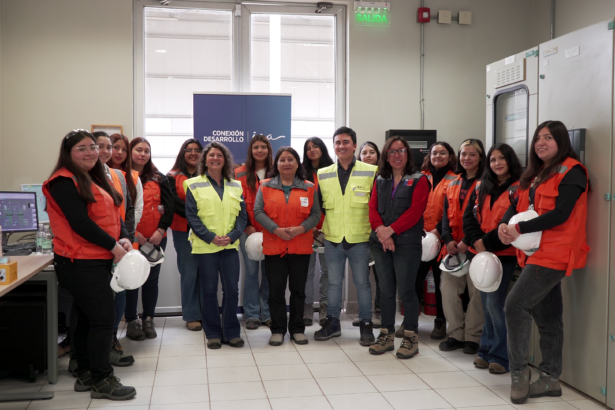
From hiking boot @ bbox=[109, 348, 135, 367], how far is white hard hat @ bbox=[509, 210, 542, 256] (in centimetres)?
270

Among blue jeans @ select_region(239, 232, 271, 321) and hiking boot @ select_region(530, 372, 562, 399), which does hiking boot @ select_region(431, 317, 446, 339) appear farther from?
blue jeans @ select_region(239, 232, 271, 321)

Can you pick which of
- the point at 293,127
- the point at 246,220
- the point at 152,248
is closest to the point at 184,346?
the point at 152,248

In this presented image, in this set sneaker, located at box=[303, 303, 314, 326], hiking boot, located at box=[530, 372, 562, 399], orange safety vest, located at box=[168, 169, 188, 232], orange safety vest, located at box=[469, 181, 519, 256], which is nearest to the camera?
hiking boot, located at box=[530, 372, 562, 399]

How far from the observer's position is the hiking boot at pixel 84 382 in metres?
3.19

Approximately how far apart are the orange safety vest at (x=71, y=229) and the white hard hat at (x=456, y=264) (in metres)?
2.33

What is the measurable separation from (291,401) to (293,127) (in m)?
3.42

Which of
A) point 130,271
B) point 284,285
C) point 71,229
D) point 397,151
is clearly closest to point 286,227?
point 284,285

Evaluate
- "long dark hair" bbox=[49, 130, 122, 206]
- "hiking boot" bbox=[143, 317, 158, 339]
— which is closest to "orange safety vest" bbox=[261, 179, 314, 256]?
"hiking boot" bbox=[143, 317, 158, 339]

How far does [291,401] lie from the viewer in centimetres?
305

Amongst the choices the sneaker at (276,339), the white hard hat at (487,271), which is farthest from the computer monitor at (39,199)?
the white hard hat at (487,271)

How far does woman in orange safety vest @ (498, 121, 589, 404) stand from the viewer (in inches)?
114

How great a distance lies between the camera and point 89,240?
2859mm

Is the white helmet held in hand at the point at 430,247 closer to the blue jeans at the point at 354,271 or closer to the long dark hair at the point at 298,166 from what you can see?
the blue jeans at the point at 354,271

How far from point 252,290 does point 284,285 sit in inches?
26.5
